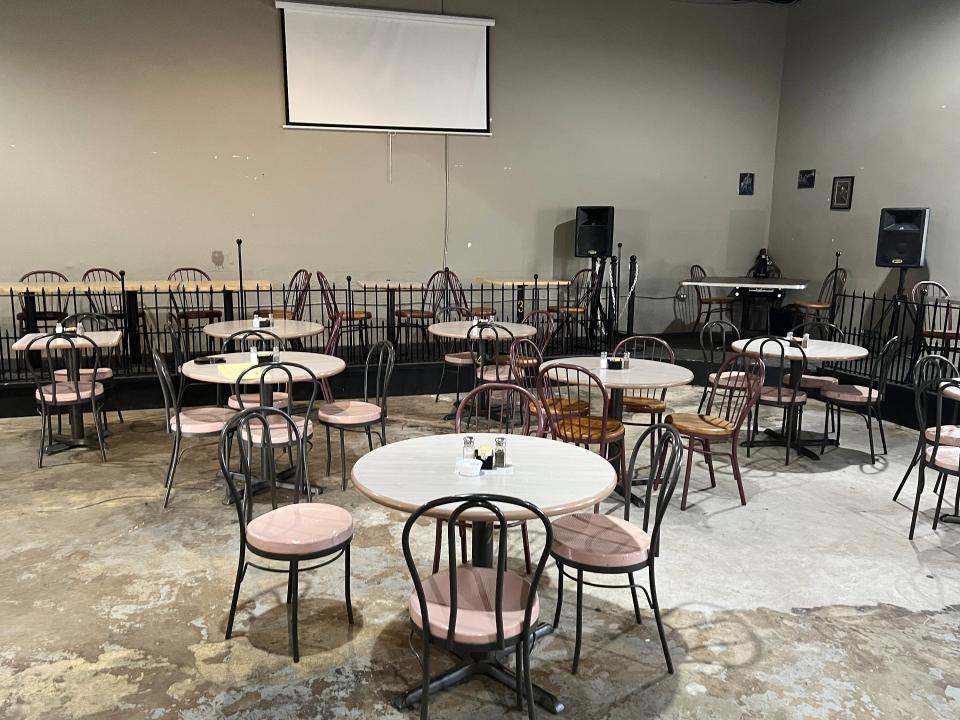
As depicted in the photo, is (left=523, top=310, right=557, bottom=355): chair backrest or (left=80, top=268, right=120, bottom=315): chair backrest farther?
(left=80, top=268, right=120, bottom=315): chair backrest

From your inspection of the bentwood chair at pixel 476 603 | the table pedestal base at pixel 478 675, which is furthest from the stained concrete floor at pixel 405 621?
the bentwood chair at pixel 476 603

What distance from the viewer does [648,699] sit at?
236 centimetres

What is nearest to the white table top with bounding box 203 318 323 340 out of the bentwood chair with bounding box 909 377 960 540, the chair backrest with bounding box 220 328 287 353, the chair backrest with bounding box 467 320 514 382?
the chair backrest with bounding box 220 328 287 353

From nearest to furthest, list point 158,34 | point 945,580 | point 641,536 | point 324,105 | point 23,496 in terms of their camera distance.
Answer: point 641,536
point 945,580
point 23,496
point 158,34
point 324,105

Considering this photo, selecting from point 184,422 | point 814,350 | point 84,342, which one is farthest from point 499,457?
point 84,342

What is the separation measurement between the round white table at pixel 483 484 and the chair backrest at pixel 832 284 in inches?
263

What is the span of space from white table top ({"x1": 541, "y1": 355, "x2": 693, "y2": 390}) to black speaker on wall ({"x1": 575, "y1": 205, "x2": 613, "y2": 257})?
4200 mm

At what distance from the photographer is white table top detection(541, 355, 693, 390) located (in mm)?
3857

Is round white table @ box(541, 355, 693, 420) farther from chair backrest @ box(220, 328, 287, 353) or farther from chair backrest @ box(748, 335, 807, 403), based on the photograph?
chair backrest @ box(220, 328, 287, 353)

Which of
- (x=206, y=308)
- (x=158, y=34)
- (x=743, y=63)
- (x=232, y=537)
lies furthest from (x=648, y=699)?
(x=743, y=63)

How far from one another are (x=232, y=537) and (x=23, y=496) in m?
1.44

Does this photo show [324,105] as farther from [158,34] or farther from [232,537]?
[232,537]

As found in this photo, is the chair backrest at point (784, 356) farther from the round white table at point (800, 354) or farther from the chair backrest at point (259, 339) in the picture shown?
the chair backrest at point (259, 339)

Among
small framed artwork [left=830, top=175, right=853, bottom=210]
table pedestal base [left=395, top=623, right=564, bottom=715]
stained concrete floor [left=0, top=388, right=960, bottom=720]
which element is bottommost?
stained concrete floor [left=0, top=388, right=960, bottom=720]
